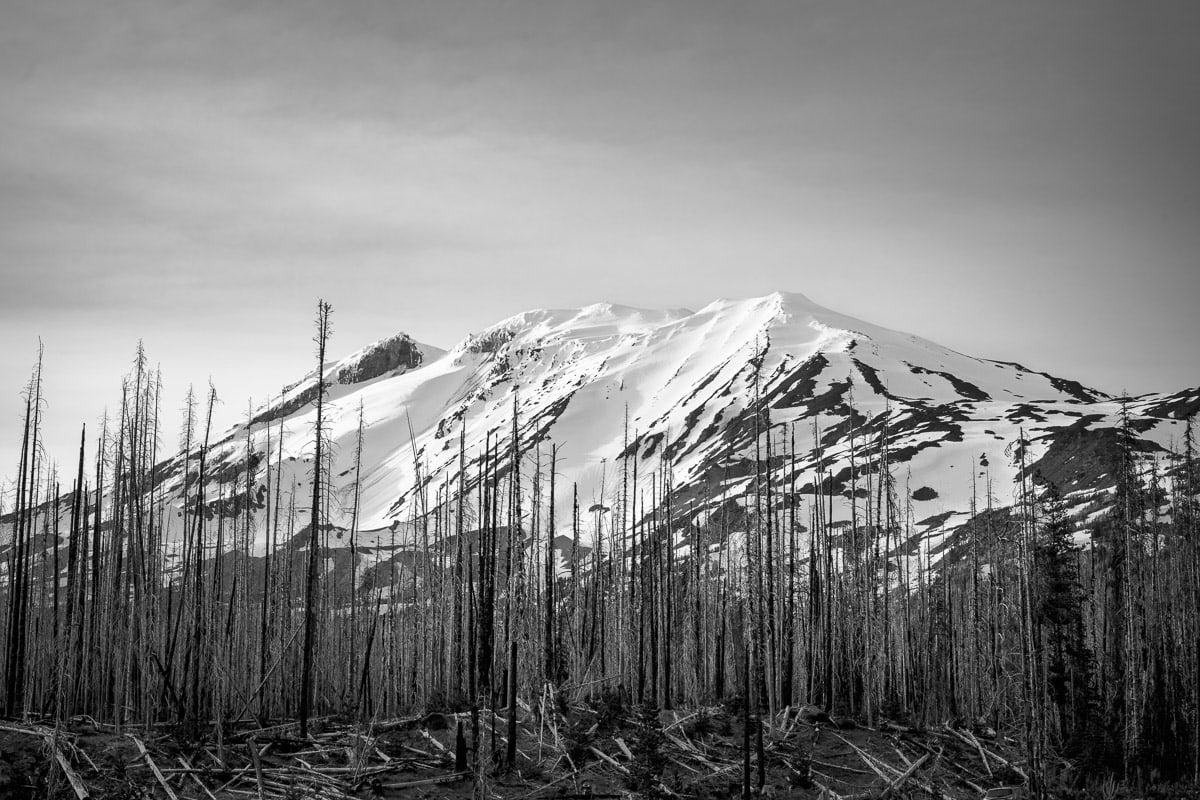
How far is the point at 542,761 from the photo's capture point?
1748cm

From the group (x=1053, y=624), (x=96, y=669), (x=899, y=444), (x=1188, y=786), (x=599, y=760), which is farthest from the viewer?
(x=899, y=444)

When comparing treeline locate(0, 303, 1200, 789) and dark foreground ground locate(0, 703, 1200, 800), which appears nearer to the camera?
dark foreground ground locate(0, 703, 1200, 800)

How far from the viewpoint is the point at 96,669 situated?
81.5ft

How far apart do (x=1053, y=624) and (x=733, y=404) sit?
478ft

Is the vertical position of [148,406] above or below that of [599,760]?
above

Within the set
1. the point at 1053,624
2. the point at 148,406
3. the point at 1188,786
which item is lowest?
the point at 1188,786

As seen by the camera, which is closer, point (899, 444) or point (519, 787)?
point (519, 787)

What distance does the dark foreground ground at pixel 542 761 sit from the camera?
14.4 metres

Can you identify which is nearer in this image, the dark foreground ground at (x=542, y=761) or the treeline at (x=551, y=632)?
the dark foreground ground at (x=542, y=761)

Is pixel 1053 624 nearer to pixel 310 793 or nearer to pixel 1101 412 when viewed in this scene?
pixel 310 793

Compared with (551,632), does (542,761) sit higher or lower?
lower

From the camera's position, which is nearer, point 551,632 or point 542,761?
point 542,761

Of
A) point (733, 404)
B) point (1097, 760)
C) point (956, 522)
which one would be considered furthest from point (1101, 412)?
point (1097, 760)

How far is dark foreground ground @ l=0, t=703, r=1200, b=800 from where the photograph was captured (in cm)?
1438
